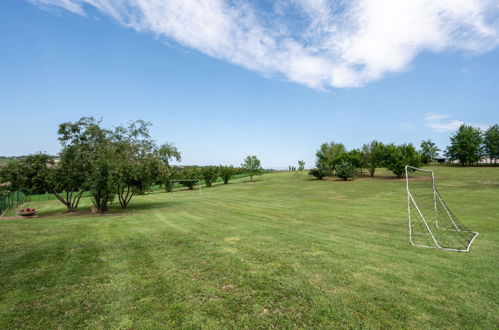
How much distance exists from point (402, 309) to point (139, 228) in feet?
37.7

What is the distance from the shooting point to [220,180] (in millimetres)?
65250

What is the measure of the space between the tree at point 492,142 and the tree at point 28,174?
88.4 meters

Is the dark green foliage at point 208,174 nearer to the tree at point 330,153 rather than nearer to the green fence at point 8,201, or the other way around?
the tree at point 330,153

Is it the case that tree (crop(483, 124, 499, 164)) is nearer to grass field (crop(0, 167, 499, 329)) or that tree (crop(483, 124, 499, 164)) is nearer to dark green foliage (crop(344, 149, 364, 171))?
dark green foliage (crop(344, 149, 364, 171))

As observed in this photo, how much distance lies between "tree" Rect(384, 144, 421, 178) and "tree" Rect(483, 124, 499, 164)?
37249 millimetres

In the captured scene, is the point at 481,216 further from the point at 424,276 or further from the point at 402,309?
the point at 402,309

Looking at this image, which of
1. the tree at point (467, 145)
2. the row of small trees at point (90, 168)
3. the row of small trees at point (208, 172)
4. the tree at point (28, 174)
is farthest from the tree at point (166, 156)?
the tree at point (467, 145)

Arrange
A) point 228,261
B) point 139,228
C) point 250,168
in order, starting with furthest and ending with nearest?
point 250,168 < point 139,228 < point 228,261

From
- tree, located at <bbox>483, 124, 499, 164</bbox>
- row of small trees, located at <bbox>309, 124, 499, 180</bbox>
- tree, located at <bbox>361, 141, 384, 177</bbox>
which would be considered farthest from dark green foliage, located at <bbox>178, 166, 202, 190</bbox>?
tree, located at <bbox>483, 124, 499, 164</bbox>

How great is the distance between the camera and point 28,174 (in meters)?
17.6

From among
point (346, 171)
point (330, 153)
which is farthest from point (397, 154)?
point (330, 153)

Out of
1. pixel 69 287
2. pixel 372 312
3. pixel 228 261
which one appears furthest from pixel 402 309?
pixel 69 287

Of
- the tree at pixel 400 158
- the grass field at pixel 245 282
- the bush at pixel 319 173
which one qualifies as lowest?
the grass field at pixel 245 282

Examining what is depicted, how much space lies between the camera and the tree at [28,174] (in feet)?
56.4
